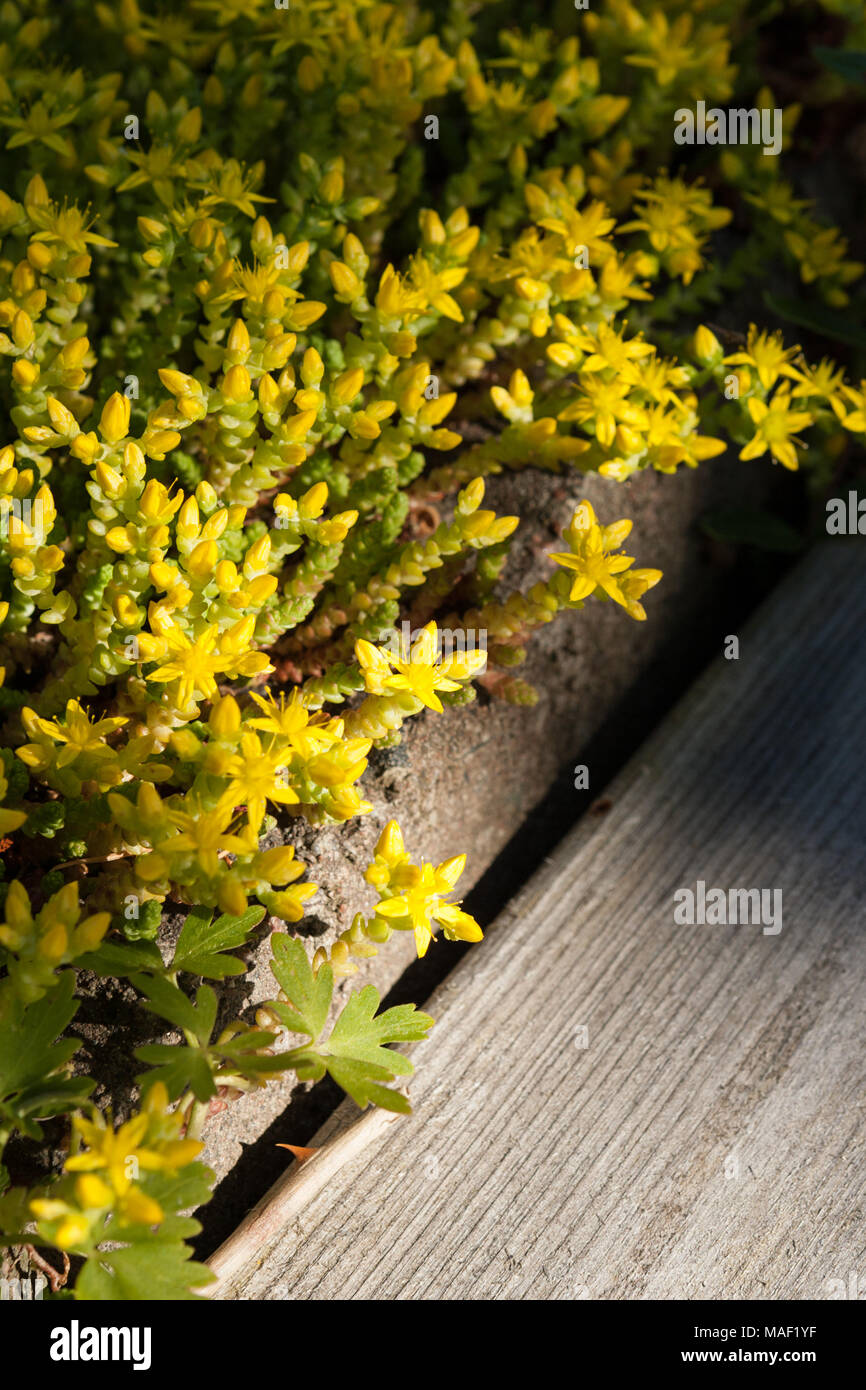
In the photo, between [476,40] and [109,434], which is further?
[476,40]

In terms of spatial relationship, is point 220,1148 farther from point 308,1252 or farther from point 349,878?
point 349,878

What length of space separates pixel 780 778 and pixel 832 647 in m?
0.26

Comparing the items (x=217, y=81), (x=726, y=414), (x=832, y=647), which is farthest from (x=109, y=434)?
(x=832, y=647)

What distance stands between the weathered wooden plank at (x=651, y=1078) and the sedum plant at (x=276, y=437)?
12 cm

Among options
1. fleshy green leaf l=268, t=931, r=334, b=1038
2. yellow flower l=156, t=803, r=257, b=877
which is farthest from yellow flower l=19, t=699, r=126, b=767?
fleshy green leaf l=268, t=931, r=334, b=1038

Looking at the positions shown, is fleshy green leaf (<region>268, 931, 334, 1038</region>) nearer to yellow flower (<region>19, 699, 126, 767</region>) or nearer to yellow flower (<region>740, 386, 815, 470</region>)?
yellow flower (<region>19, 699, 126, 767</region>)

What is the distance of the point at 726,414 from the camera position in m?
1.40

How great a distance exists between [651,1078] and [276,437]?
853 millimetres

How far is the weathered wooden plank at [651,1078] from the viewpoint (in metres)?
1.13

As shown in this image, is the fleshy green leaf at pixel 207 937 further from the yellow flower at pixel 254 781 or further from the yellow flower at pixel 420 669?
the yellow flower at pixel 420 669

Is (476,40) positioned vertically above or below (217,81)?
above

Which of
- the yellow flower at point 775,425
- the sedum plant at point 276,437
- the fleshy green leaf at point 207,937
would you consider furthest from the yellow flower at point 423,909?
the yellow flower at point 775,425

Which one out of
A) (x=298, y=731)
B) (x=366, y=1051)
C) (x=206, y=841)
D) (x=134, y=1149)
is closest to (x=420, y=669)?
(x=298, y=731)

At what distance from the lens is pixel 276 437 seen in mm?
1179
